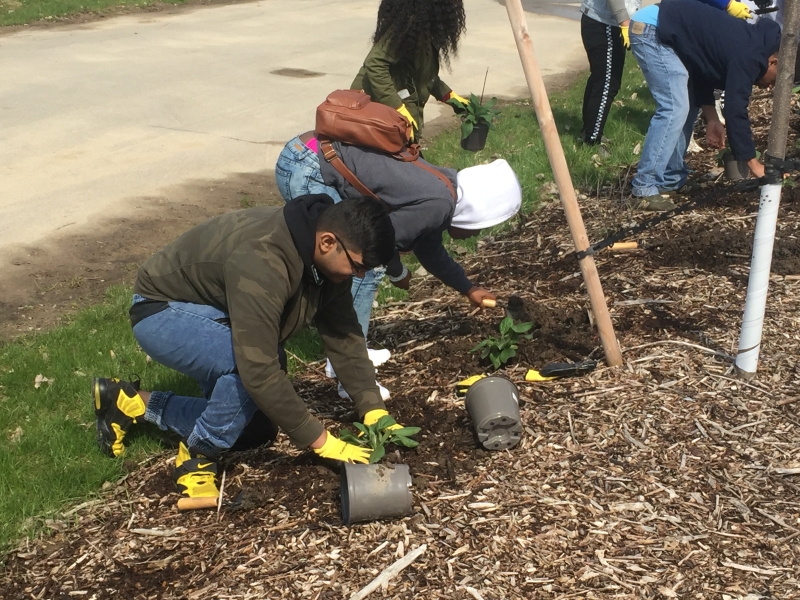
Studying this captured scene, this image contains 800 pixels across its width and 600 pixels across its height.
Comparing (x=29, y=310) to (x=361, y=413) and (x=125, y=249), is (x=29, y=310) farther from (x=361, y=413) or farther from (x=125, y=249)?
Answer: (x=361, y=413)

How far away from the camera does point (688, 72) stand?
6512 millimetres

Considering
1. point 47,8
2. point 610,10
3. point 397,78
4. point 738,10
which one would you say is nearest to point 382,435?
point 397,78

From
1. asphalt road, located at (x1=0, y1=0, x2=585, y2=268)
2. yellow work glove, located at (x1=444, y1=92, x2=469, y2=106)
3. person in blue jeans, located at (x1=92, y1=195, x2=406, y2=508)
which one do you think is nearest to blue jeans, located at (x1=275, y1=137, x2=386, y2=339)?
person in blue jeans, located at (x1=92, y1=195, x2=406, y2=508)

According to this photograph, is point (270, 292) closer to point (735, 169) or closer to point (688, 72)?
point (688, 72)

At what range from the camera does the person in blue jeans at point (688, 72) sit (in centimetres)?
593

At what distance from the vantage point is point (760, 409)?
150 inches

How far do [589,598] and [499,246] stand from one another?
3.58 m

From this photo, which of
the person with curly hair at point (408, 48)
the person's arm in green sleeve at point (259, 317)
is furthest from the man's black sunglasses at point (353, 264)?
the person with curly hair at point (408, 48)

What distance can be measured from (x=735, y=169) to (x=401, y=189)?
3.72m

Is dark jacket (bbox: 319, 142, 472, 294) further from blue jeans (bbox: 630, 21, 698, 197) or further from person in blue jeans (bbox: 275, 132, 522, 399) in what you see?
blue jeans (bbox: 630, 21, 698, 197)

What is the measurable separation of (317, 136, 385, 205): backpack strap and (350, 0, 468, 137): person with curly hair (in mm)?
1160

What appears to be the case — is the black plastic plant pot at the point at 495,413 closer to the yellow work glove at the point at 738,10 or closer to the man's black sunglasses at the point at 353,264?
the man's black sunglasses at the point at 353,264

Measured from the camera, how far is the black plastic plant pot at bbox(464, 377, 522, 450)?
11.7 feet

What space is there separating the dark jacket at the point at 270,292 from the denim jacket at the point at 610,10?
543 cm
